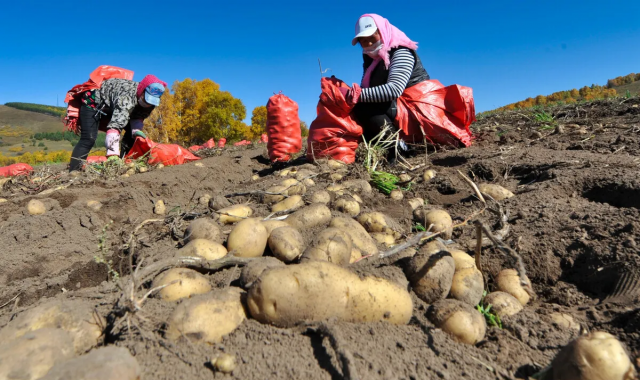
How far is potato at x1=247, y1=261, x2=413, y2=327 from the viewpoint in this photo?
1099mm

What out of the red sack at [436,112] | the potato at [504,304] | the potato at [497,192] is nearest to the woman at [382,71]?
the red sack at [436,112]

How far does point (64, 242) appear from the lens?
86.2 inches

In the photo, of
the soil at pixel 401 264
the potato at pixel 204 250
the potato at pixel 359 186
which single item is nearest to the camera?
the soil at pixel 401 264

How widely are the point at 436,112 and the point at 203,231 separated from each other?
2838mm

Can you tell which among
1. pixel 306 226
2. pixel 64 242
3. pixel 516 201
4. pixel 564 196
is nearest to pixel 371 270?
pixel 306 226

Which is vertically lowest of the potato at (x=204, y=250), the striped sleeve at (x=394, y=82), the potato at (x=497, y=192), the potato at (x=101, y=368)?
the potato at (x=101, y=368)

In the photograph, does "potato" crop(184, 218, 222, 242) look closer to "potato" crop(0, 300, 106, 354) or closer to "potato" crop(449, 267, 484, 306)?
"potato" crop(0, 300, 106, 354)

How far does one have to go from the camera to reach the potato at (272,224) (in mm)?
1725

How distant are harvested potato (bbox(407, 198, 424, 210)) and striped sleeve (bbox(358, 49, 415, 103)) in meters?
1.45

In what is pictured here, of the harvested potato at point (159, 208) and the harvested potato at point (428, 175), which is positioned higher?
the harvested potato at point (428, 175)

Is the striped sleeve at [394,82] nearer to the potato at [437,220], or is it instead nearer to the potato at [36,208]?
the potato at [437,220]

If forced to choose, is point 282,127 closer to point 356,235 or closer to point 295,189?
point 295,189

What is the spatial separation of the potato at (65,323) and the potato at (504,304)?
134 cm

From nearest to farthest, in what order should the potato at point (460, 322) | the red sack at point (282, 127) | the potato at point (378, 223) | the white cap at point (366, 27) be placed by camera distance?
the potato at point (460, 322) < the potato at point (378, 223) < the white cap at point (366, 27) < the red sack at point (282, 127)
